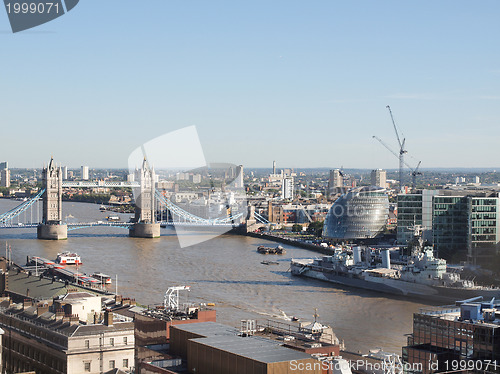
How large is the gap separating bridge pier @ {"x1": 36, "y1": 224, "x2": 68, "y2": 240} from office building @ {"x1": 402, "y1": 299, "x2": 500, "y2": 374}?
22820mm

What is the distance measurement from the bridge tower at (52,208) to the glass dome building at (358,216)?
370 inches

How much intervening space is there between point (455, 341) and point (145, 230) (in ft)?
78.2

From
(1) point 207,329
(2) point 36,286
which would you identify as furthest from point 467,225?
(1) point 207,329

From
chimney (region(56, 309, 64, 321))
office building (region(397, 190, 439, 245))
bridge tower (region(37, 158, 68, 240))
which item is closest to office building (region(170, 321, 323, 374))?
chimney (region(56, 309, 64, 321))

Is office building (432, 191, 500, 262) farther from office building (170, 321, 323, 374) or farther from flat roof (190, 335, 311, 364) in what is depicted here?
flat roof (190, 335, 311, 364)

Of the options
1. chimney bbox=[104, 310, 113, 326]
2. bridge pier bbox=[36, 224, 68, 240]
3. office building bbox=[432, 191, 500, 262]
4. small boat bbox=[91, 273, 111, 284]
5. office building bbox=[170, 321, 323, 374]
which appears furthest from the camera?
bridge pier bbox=[36, 224, 68, 240]

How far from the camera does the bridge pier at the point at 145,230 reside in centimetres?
3080

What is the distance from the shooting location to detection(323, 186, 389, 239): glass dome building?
96.5 ft

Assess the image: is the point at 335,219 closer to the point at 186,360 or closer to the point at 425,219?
the point at 425,219

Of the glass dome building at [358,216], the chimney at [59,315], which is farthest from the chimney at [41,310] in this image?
the glass dome building at [358,216]

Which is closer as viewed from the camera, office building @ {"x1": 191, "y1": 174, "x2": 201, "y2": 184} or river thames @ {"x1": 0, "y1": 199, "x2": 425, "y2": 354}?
river thames @ {"x1": 0, "y1": 199, "x2": 425, "y2": 354}

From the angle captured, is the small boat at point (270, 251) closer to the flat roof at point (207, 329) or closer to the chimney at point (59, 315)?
the chimney at point (59, 315)

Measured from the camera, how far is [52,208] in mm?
31641

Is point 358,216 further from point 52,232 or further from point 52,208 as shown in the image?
point 52,208
